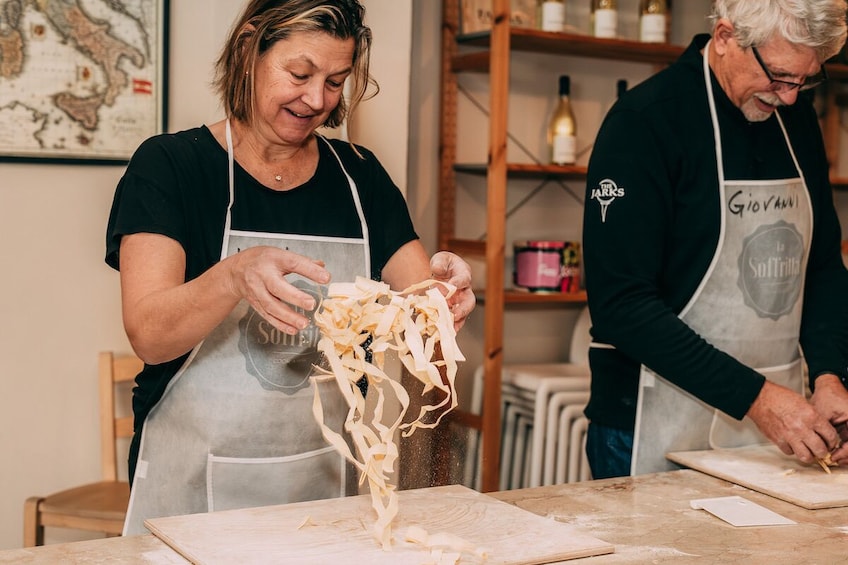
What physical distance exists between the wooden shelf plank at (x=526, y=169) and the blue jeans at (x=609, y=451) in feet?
4.36

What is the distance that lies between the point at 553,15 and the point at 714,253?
1.52 meters

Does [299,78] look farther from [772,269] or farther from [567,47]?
[567,47]

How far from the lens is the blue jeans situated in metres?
2.03

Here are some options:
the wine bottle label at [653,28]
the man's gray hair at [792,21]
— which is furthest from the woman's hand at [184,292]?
the wine bottle label at [653,28]

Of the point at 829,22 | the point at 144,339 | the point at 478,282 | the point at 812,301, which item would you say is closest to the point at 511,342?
the point at 478,282

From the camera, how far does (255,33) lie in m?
1.68

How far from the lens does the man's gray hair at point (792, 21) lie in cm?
189

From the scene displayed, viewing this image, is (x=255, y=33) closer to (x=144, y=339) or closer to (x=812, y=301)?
(x=144, y=339)

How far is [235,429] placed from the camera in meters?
1.70

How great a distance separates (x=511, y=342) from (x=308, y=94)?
2136 millimetres

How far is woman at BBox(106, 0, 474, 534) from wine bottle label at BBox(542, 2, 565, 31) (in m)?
1.62

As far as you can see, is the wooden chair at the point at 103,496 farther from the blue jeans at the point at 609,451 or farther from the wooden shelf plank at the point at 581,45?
the wooden shelf plank at the point at 581,45

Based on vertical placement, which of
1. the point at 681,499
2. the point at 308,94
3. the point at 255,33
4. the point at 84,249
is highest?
the point at 255,33

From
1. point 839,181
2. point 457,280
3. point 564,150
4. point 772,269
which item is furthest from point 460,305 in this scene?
point 839,181
